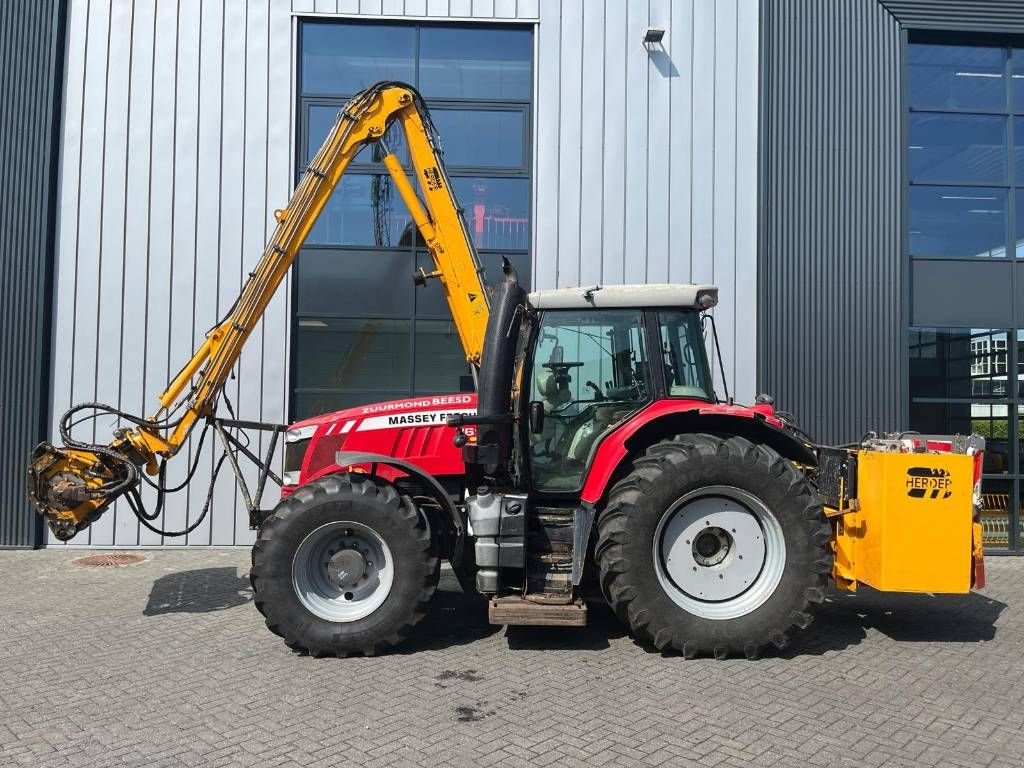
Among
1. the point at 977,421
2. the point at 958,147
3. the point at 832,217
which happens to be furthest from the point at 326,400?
the point at 958,147

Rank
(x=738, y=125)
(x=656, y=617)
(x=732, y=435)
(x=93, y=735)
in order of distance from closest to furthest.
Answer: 1. (x=93, y=735)
2. (x=656, y=617)
3. (x=732, y=435)
4. (x=738, y=125)

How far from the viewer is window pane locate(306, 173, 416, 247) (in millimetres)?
9188

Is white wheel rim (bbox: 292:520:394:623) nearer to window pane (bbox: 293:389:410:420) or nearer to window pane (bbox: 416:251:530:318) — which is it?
window pane (bbox: 293:389:410:420)

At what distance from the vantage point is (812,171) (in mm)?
9203

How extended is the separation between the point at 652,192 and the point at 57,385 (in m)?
7.49

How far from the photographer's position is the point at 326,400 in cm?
906

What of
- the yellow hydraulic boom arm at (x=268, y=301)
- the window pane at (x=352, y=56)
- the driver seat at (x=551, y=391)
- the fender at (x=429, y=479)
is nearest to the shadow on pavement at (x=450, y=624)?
the fender at (x=429, y=479)

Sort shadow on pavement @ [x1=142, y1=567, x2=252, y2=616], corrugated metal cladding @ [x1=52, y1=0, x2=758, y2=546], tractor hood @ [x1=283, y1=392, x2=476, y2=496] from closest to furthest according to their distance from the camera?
tractor hood @ [x1=283, y1=392, x2=476, y2=496], shadow on pavement @ [x1=142, y1=567, x2=252, y2=616], corrugated metal cladding @ [x1=52, y1=0, x2=758, y2=546]

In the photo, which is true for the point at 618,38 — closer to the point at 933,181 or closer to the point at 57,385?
the point at 933,181

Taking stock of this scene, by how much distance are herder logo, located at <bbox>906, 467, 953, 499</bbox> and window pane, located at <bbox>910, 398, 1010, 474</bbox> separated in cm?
463

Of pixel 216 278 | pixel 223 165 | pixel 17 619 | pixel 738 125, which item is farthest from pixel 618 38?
pixel 17 619

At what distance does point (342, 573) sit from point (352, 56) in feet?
22.5

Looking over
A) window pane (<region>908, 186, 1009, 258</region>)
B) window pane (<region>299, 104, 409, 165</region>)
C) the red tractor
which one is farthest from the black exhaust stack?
window pane (<region>908, 186, 1009, 258</region>)

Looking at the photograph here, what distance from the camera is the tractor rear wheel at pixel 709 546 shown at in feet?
16.0
